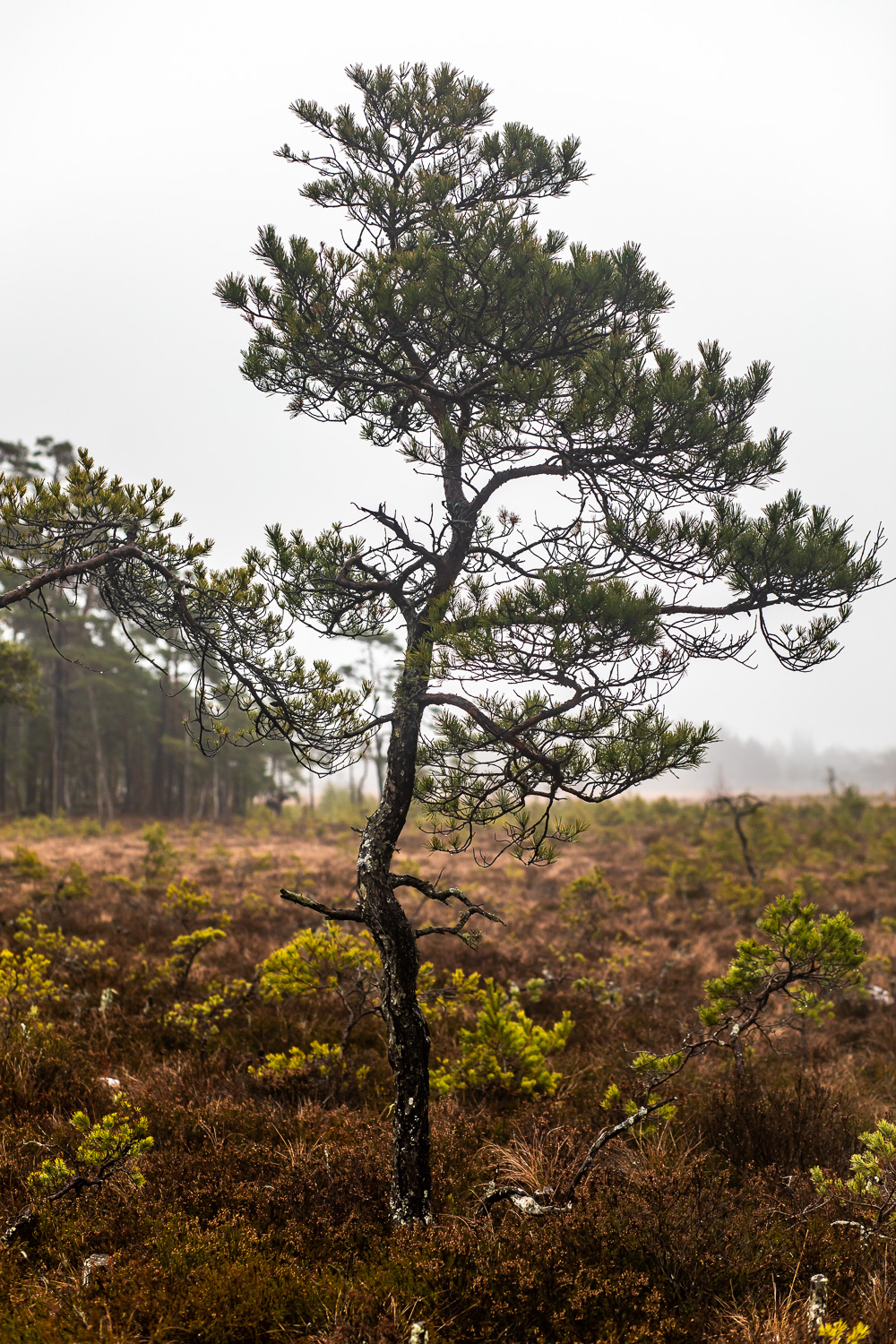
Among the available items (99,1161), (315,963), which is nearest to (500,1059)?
(315,963)

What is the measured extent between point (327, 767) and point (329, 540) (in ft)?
4.91

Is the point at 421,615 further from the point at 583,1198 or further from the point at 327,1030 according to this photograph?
the point at 327,1030

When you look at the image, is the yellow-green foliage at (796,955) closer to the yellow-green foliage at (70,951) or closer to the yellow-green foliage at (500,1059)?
the yellow-green foliage at (500,1059)

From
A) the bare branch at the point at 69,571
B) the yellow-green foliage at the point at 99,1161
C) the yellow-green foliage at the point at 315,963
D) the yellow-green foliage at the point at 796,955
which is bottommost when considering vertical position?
the yellow-green foliage at the point at 99,1161

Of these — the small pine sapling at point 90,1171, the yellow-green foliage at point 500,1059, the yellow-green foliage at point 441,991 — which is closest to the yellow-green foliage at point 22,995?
the small pine sapling at point 90,1171

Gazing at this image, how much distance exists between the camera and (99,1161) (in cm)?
395

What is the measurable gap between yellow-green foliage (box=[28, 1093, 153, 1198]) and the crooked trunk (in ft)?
4.81

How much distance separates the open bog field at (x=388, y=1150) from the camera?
308 centimetres

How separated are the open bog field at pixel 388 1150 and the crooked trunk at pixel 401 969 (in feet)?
0.91

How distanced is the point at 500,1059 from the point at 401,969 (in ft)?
7.46

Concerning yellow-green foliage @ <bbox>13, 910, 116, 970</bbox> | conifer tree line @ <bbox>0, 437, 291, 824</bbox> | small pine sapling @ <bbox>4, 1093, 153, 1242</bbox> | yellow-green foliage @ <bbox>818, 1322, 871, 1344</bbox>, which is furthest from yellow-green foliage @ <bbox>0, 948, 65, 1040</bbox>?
conifer tree line @ <bbox>0, 437, 291, 824</bbox>

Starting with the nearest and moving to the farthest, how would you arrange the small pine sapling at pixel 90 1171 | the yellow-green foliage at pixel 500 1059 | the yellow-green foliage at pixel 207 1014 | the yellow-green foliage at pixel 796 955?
the small pine sapling at pixel 90 1171 < the yellow-green foliage at pixel 796 955 < the yellow-green foliage at pixel 500 1059 < the yellow-green foliage at pixel 207 1014

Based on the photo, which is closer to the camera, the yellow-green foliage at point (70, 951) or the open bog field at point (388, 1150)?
the open bog field at point (388, 1150)

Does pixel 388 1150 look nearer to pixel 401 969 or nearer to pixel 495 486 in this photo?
pixel 401 969
